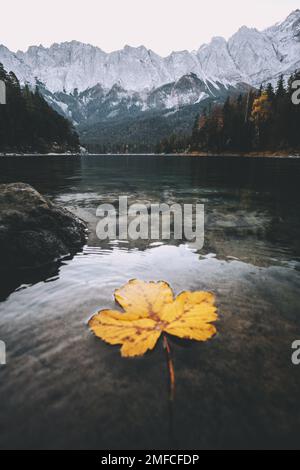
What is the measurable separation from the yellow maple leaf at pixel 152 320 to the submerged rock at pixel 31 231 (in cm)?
357

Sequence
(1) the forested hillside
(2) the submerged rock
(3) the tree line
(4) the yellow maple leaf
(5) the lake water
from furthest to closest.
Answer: (1) the forested hillside
(3) the tree line
(2) the submerged rock
(4) the yellow maple leaf
(5) the lake water

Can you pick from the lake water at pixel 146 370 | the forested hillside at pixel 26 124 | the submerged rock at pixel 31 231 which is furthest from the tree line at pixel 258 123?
the lake water at pixel 146 370

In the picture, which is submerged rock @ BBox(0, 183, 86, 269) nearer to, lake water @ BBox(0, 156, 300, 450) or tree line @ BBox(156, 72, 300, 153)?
lake water @ BBox(0, 156, 300, 450)

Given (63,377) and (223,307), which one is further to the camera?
(223,307)

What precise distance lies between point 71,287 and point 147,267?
185cm

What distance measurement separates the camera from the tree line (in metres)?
81.6

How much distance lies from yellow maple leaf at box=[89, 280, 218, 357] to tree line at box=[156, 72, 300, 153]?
92.6m

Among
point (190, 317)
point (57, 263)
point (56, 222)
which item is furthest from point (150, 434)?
point (56, 222)

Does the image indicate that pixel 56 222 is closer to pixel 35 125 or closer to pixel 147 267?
pixel 147 267

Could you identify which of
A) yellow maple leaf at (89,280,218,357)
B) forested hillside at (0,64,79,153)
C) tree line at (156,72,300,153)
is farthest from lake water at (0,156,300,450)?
tree line at (156,72,300,153)

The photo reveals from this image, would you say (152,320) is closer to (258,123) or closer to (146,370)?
(146,370)

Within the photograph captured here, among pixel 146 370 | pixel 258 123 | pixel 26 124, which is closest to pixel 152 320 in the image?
pixel 146 370

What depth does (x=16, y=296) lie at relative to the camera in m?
5.11

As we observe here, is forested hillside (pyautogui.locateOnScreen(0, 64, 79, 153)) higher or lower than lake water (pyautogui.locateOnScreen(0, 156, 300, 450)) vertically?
higher
